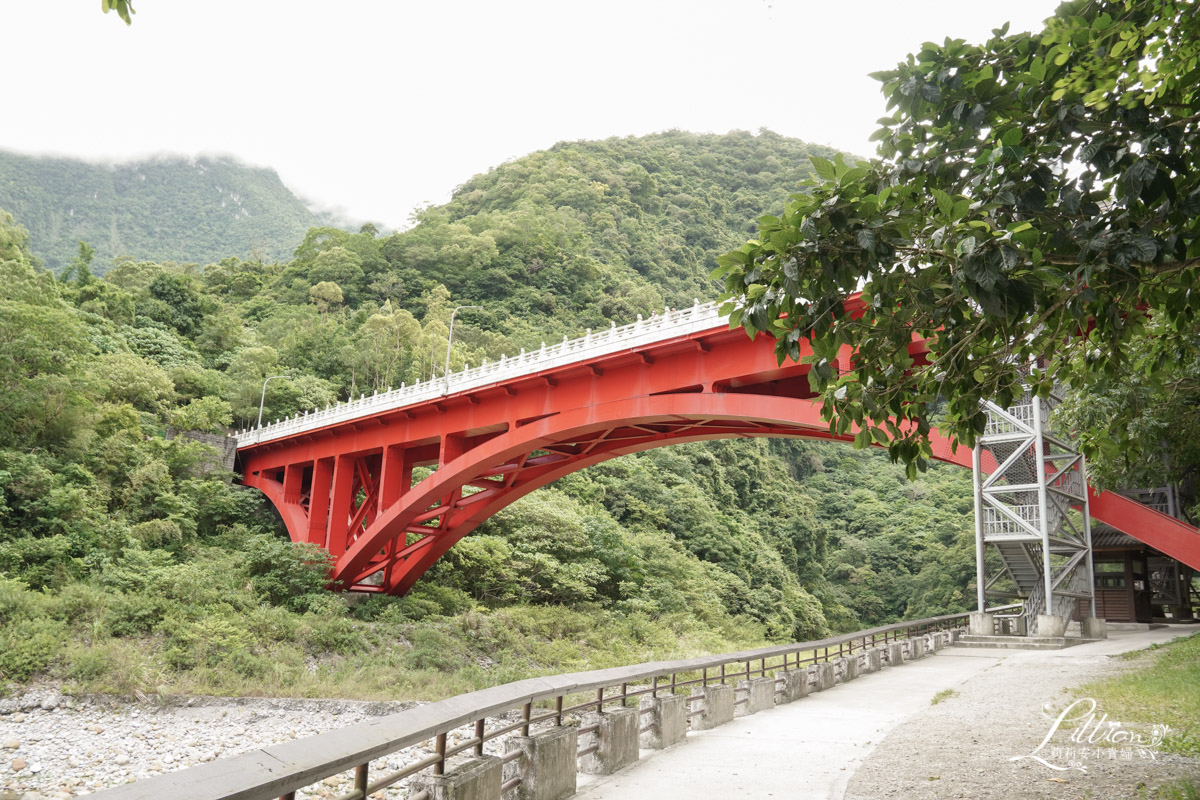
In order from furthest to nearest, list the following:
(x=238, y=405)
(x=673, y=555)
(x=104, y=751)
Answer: (x=238, y=405)
(x=673, y=555)
(x=104, y=751)

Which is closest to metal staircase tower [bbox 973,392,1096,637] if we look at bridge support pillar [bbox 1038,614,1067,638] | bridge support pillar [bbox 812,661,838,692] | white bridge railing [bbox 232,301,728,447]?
bridge support pillar [bbox 1038,614,1067,638]

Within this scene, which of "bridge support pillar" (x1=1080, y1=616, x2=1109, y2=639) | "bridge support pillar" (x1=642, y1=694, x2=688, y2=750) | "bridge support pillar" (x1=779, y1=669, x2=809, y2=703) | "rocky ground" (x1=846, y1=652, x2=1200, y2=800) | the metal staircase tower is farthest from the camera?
"bridge support pillar" (x1=1080, y1=616, x2=1109, y2=639)

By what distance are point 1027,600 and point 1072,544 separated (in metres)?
2.79

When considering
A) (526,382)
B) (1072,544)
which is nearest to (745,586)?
(1072,544)

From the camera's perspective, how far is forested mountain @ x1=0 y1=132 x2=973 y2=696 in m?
20.9

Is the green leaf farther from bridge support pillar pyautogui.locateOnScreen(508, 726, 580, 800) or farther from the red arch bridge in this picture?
the red arch bridge

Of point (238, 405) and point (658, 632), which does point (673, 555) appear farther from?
point (238, 405)

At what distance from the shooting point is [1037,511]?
807 inches

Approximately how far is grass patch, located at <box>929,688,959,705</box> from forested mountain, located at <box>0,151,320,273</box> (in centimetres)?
9340

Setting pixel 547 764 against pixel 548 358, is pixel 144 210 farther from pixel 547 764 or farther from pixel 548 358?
pixel 547 764

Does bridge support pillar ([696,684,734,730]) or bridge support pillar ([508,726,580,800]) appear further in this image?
bridge support pillar ([696,684,734,730])

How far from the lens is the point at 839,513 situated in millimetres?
55750

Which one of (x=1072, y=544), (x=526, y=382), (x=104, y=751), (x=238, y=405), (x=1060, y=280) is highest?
(x=238, y=405)

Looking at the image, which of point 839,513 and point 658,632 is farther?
point 839,513
